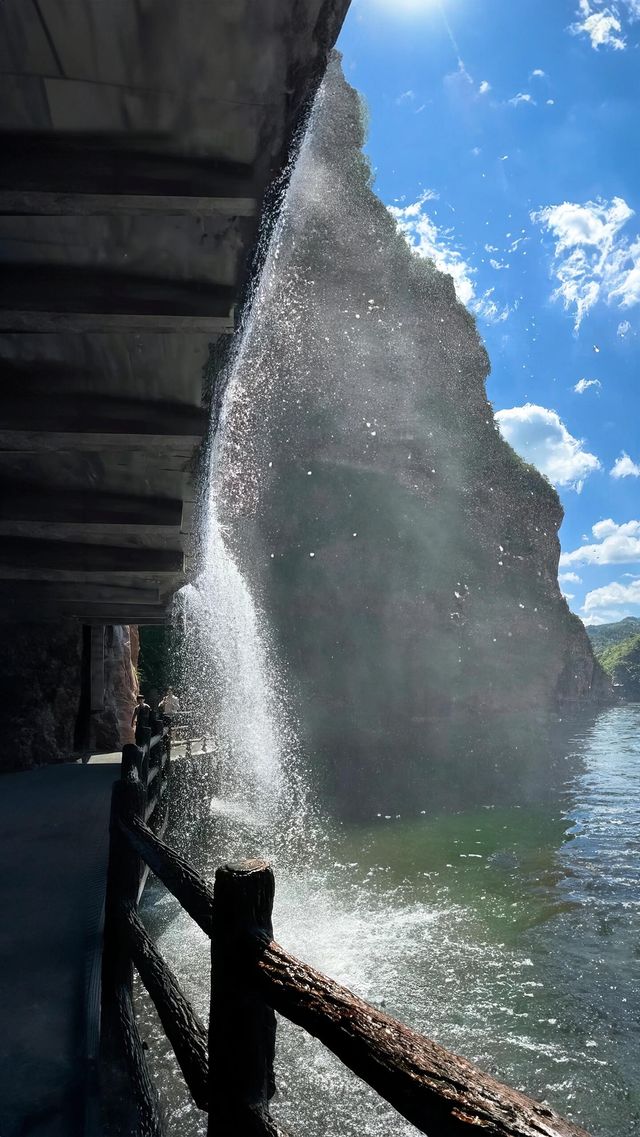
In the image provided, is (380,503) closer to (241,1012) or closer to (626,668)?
(241,1012)

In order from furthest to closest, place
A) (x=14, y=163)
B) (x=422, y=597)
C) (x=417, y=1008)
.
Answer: (x=422, y=597), (x=417, y=1008), (x=14, y=163)

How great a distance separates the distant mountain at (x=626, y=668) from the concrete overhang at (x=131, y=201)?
409 feet

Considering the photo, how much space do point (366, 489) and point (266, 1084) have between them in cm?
4478

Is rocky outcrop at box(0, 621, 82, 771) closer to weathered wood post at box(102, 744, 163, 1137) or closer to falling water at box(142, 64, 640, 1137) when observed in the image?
falling water at box(142, 64, 640, 1137)

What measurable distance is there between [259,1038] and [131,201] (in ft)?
10.4

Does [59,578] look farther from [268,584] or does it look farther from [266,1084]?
[268,584]

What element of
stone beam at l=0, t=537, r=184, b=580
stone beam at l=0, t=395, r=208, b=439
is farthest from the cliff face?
stone beam at l=0, t=395, r=208, b=439

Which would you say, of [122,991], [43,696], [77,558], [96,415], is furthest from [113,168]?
[43,696]

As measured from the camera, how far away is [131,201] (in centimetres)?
287

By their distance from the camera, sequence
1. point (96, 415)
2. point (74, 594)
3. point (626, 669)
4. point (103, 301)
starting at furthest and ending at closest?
point (626, 669) → point (74, 594) → point (96, 415) → point (103, 301)

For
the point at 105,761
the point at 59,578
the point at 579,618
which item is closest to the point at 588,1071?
Result: the point at 59,578

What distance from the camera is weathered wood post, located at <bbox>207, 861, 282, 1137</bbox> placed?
1.87m

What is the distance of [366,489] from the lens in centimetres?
4603

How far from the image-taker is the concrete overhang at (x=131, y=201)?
2.36 metres
